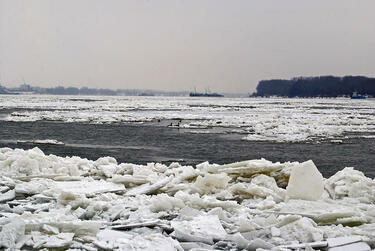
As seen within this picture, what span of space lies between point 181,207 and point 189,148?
8.64 meters

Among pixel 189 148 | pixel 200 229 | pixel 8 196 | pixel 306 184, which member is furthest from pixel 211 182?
pixel 189 148

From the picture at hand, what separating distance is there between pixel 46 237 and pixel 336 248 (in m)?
2.66

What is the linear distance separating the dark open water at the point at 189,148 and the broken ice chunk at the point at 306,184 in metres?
4.29

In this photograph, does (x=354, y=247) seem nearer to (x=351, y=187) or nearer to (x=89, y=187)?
(x=351, y=187)

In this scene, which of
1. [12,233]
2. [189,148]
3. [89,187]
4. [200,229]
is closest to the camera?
[12,233]

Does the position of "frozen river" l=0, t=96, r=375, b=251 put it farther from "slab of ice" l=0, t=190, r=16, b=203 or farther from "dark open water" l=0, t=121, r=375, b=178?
"dark open water" l=0, t=121, r=375, b=178

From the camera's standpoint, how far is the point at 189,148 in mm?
13984

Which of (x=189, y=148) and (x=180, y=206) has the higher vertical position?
(x=180, y=206)

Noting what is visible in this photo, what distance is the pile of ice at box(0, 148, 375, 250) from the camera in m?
4.23

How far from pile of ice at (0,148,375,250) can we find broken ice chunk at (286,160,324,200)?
0.01 m

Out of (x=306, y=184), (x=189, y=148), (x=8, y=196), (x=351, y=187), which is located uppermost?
(x=306, y=184)

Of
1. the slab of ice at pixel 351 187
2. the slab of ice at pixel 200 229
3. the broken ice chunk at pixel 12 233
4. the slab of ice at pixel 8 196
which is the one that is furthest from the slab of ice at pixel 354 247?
the slab of ice at pixel 8 196

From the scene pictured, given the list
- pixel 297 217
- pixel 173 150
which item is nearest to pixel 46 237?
pixel 297 217

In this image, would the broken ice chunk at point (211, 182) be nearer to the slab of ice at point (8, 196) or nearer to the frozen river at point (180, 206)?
the frozen river at point (180, 206)
